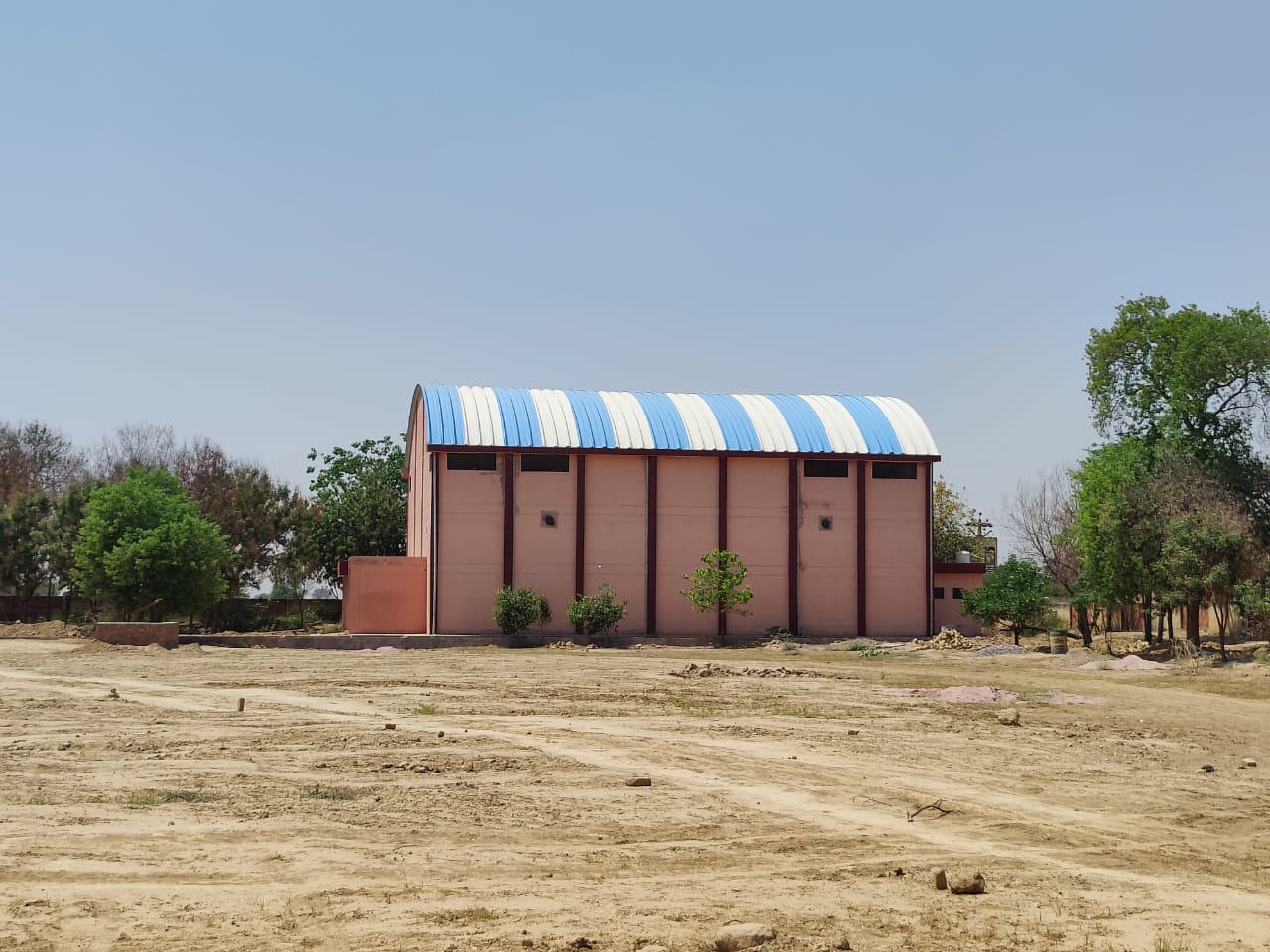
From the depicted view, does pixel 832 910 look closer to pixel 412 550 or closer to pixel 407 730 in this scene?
pixel 407 730

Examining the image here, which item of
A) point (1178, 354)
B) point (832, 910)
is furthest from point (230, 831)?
point (1178, 354)

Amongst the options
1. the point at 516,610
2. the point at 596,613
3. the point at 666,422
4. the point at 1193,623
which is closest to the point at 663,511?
the point at 666,422

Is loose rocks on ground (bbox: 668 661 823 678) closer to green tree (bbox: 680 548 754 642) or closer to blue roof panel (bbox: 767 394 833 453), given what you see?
green tree (bbox: 680 548 754 642)

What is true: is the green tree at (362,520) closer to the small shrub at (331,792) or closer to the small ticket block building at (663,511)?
the small ticket block building at (663,511)

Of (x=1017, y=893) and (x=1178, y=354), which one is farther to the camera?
(x=1178, y=354)

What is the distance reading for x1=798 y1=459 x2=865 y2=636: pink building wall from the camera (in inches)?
1895

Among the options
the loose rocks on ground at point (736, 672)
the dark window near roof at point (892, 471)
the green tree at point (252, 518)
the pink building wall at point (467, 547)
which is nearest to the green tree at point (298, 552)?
the green tree at point (252, 518)

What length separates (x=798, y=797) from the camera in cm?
1340

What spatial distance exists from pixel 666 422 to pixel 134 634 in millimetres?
20478

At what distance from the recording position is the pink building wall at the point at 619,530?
46844 millimetres

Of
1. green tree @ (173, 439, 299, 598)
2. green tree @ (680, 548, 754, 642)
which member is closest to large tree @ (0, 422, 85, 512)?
green tree @ (173, 439, 299, 598)

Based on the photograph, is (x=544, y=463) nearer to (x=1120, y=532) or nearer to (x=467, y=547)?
(x=467, y=547)

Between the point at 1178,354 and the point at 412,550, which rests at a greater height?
the point at 1178,354

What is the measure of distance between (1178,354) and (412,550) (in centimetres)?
3115
